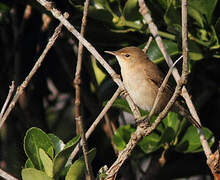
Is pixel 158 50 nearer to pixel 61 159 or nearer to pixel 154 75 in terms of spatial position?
pixel 154 75

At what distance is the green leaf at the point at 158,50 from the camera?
11.4 ft

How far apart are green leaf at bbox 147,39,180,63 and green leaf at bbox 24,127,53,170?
1158 mm

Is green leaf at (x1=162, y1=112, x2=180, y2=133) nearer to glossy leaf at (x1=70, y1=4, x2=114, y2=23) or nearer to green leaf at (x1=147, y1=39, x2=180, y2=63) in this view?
green leaf at (x1=147, y1=39, x2=180, y2=63)

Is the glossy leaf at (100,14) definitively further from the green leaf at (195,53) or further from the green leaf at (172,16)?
the green leaf at (195,53)

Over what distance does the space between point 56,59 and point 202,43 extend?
1.77 m

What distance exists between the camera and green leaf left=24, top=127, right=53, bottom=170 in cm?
271

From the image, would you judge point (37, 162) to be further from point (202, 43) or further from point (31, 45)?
point (31, 45)

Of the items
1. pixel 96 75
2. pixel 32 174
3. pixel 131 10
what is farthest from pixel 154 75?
pixel 32 174

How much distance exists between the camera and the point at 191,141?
3658mm

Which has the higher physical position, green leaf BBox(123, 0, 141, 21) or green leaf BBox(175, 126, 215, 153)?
green leaf BBox(123, 0, 141, 21)

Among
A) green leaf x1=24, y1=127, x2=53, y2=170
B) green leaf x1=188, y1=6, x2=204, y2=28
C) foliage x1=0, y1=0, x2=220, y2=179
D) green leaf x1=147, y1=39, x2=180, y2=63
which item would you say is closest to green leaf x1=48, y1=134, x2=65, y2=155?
foliage x1=0, y1=0, x2=220, y2=179

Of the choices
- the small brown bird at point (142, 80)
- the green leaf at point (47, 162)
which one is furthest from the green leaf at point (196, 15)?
the green leaf at point (47, 162)

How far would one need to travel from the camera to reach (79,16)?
3.71 meters

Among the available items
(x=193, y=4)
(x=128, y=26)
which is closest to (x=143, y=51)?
(x=128, y=26)
